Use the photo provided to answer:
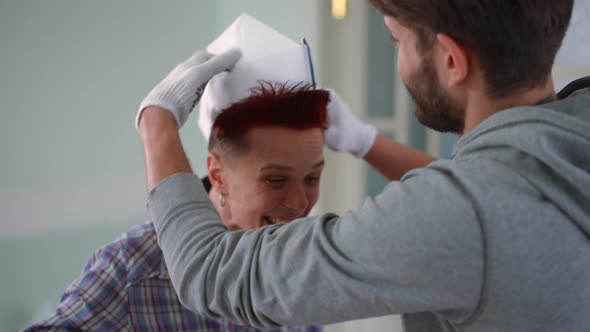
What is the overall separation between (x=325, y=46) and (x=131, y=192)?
0.89m

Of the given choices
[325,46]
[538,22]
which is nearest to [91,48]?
[325,46]

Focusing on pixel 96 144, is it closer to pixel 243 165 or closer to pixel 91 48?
pixel 91 48

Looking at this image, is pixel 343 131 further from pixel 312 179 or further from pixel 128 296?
pixel 128 296

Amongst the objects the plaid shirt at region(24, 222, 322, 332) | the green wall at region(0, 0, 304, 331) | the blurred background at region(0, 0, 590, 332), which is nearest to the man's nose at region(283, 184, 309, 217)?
the plaid shirt at region(24, 222, 322, 332)

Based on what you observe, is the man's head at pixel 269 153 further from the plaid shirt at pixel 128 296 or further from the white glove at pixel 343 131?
the plaid shirt at pixel 128 296

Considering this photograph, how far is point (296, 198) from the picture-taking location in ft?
4.41

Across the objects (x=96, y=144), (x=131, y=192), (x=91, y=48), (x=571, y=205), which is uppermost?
(x=91, y=48)

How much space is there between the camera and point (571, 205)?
71cm

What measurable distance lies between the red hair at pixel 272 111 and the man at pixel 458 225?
47 centimetres

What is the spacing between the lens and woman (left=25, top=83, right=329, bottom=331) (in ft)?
4.02

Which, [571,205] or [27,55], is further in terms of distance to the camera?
[27,55]

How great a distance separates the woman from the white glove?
90mm

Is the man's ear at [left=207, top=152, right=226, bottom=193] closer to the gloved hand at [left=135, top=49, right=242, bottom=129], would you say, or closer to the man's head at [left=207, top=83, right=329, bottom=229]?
the man's head at [left=207, top=83, right=329, bottom=229]

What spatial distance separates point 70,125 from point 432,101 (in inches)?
54.2
